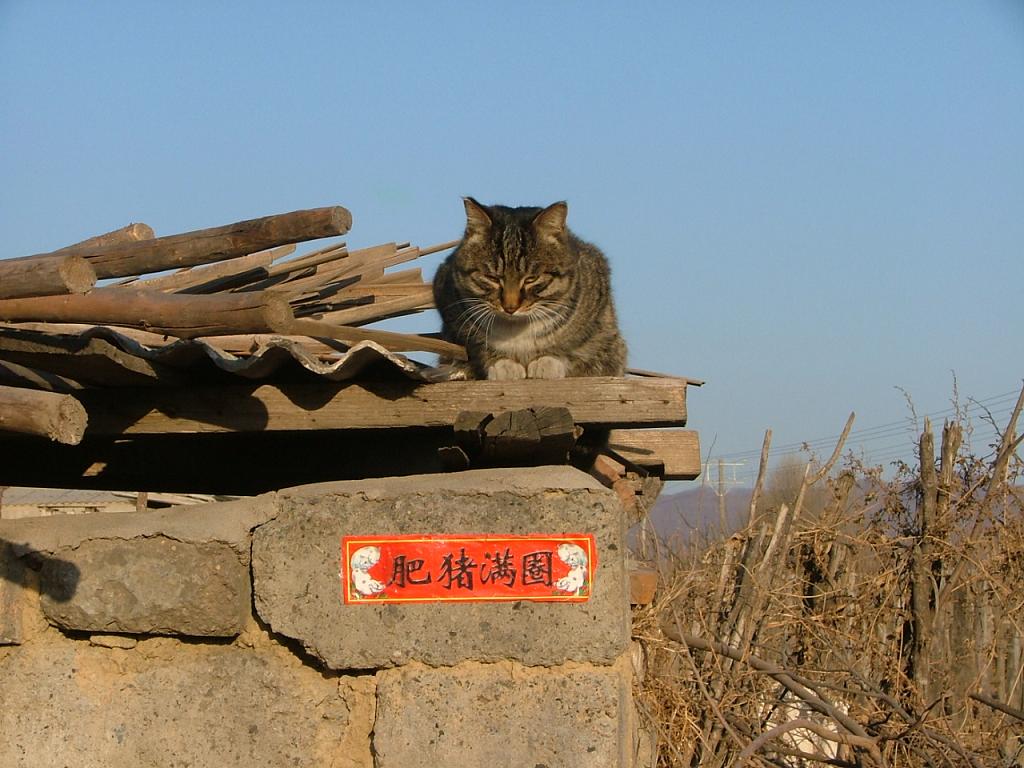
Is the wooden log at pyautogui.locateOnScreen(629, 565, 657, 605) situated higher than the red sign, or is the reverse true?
the red sign

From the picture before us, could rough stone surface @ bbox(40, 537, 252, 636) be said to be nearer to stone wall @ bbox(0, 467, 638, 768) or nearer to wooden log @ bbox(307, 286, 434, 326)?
stone wall @ bbox(0, 467, 638, 768)

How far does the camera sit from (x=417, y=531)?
11.2 ft

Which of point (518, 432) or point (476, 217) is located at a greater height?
point (476, 217)

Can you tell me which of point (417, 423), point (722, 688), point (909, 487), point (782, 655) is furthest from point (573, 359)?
point (909, 487)

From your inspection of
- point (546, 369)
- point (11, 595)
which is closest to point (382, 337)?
point (546, 369)

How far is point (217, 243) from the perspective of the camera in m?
2.96

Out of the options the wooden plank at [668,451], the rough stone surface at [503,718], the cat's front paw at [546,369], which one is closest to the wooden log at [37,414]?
the rough stone surface at [503,718]

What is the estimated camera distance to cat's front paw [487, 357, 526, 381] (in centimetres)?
419

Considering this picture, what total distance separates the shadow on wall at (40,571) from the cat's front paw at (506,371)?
1.57 metres

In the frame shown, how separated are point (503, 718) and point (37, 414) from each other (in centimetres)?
160

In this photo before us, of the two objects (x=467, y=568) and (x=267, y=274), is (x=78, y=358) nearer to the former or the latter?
(x=467, y=568)

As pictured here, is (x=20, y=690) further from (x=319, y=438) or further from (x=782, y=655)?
(x=782, y=655)

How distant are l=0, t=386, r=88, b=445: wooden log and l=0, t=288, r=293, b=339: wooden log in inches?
20.8

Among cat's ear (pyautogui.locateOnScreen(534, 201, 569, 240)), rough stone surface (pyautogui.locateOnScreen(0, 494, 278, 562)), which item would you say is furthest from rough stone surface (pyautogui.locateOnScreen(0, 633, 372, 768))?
cat's ear (pyautogui.locateOnScreen(534, 201, 569, 240))
